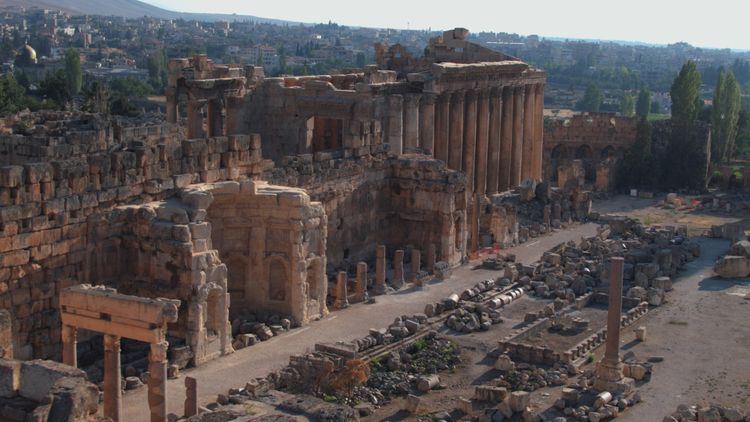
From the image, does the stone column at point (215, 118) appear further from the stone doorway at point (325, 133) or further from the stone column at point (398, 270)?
the stone column at point (398, 270)

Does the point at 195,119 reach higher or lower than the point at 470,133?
higher

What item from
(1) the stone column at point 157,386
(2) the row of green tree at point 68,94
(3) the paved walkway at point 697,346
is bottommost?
(3) the paved walkway at point 697,346

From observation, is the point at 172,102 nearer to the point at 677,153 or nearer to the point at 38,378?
the point at 38,378

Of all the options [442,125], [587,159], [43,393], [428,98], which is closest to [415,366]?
[43,393]

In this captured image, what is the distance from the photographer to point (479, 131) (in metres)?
61.6

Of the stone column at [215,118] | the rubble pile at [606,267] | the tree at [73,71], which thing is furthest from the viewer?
the tree at [73,71]

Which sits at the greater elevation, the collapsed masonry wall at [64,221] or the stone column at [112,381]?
the collapsed masonry wall at [64,221]

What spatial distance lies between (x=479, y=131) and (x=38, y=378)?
152 feet

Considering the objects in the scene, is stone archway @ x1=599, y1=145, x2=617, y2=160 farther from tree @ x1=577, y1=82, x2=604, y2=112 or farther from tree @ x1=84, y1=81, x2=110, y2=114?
tree @ x1=577, y1=82, x2=604, y2=112

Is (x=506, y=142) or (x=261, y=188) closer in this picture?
(x=261, y=188)

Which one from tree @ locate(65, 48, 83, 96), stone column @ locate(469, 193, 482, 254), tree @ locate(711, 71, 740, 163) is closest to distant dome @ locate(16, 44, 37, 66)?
tree @ locate(65, 48, 83, 96)

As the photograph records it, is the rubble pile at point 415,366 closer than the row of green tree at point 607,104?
Yes

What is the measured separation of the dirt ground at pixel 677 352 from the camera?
29.8 meters

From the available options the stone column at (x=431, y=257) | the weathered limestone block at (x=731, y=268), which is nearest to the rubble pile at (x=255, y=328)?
the stone column at (x=431, y=257)
